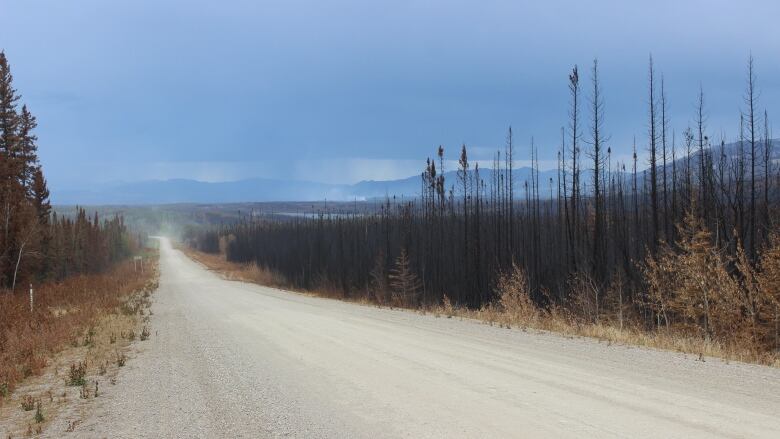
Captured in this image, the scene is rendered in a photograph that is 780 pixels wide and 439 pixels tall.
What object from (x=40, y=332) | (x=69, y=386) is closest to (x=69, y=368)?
(x=69, y=386)

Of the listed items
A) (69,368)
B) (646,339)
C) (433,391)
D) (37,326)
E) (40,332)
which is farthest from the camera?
(37,326)

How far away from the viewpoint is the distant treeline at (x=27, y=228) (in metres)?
32.1

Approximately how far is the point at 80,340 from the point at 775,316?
16741 mm

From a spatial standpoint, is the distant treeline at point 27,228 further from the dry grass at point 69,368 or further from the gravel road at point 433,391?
the gravel road at point 433,391

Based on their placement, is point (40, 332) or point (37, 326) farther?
point (37, 326)

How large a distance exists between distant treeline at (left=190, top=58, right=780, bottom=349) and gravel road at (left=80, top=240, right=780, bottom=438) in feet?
19.5

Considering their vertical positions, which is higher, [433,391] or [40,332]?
[433,391]

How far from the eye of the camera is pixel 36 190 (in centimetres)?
4869

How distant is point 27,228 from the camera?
32.9 m

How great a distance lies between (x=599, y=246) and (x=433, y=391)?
26081 millimetres

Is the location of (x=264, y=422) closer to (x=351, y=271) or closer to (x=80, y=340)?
(x=80, y=340)

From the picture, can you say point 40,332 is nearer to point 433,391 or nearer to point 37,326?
point 37,326

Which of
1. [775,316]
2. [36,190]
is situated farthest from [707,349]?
[36,190]

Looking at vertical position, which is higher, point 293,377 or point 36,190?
point 36,190
